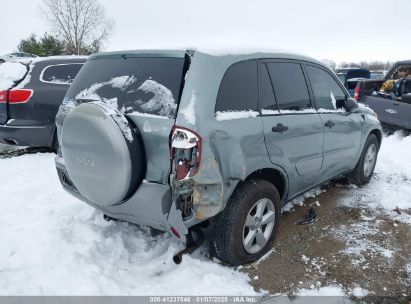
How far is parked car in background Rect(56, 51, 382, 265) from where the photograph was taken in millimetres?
2543

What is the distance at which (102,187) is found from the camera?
2.68 metres

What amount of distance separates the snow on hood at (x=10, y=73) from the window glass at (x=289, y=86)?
15.0 ft

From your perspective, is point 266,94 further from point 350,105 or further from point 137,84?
point 350,105

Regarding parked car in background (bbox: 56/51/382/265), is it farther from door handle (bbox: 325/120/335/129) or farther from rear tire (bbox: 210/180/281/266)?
door handle (bbox: 325/120/335/129)

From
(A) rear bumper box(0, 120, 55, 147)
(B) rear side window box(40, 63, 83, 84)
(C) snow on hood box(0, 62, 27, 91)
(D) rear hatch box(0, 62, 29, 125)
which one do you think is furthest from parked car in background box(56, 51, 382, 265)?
(B) rear side window box(40, 63, 83, 84)

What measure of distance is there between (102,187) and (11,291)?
1.01 m

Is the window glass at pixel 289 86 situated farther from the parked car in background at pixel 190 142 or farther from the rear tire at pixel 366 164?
the rear tire at pixel 366 164

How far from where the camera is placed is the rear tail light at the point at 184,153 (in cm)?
248

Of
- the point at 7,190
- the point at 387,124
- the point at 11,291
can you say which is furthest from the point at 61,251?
the point at 387,124

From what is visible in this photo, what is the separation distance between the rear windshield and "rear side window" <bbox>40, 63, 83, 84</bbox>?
11.1ft

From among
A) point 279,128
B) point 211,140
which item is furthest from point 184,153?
Answer: point 279,128

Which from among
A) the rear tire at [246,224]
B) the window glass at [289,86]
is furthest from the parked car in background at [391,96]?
the rear tire at [246,224]

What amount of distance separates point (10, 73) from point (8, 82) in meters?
0.22

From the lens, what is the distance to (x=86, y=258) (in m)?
3.01
